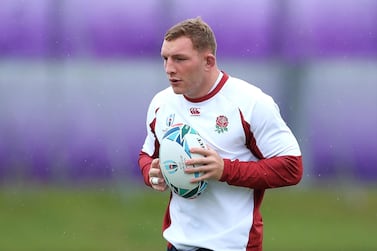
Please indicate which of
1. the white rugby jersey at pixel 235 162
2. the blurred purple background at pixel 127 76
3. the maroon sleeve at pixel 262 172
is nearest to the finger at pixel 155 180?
the white rugby jersey at pixel 235 162

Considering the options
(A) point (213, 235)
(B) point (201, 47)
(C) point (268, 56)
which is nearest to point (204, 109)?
(B) point (201, 47)

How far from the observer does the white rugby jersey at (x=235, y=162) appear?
12.2ft

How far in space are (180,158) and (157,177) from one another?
0.17 m

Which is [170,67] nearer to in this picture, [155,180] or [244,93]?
[244,93]

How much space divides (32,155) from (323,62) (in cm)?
222

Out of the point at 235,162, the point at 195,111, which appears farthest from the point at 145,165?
the point at 235,162

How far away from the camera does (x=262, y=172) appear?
371 cm

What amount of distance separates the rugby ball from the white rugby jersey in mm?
90

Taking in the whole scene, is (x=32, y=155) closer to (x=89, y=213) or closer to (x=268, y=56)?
(x=89, y=213)

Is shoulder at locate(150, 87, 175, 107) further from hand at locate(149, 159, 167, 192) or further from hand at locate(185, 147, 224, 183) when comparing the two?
hand at locate(185, 147, 224, 183)

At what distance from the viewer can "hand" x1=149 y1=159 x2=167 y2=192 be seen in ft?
12.4

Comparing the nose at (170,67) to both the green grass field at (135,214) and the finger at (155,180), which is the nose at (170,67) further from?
the green grass field at (135,214)

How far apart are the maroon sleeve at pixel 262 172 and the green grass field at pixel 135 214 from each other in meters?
3.22

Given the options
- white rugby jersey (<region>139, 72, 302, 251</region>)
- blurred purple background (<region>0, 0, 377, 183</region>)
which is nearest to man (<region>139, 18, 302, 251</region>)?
white rugby jersey (<region>139, 72, 302, 251</region>)
